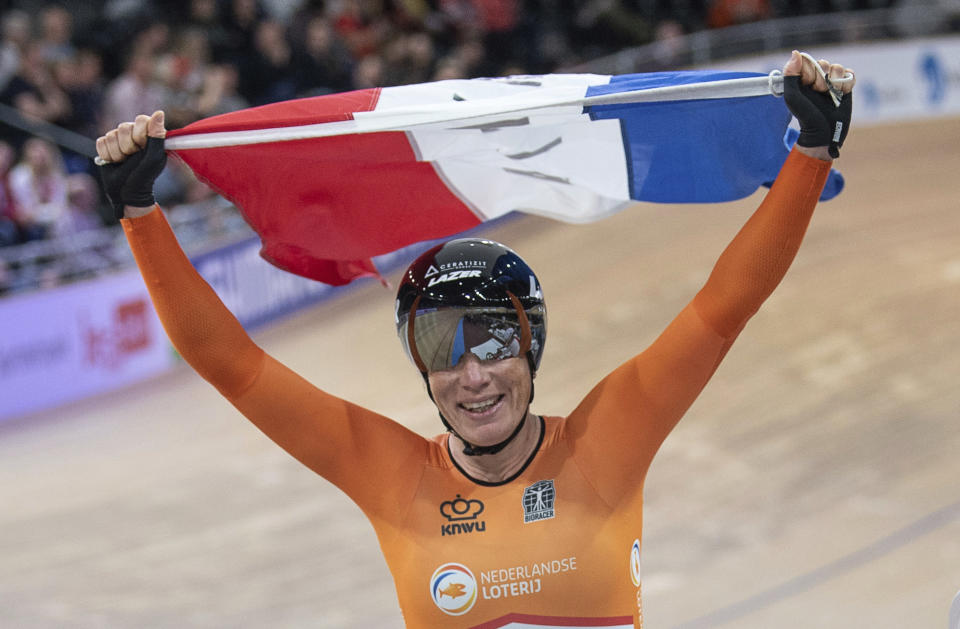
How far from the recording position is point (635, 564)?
2.17 m

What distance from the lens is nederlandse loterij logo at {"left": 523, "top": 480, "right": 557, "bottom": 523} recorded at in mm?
2117

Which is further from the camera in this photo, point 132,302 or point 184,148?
point 132,302

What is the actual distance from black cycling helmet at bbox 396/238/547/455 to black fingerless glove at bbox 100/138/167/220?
511 mm

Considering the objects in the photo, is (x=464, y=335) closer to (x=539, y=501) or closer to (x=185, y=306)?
(x=539, y=501)

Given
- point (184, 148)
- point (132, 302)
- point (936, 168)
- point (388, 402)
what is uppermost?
point (936, 168)

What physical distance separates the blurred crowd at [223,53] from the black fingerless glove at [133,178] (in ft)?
21.5

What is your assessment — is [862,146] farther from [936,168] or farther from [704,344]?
[704,344]

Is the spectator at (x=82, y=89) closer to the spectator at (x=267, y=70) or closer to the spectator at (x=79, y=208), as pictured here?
the spectator at (x=79, y=208)

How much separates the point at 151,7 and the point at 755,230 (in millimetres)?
9018

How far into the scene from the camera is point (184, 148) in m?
2.18

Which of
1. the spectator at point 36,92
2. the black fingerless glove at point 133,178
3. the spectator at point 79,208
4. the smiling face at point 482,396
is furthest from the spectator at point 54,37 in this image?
the smiling face at point 482,396

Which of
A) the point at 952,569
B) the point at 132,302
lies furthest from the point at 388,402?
the point at 952,569

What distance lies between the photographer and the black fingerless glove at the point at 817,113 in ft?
6.38

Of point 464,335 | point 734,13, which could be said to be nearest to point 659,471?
point 464,335
